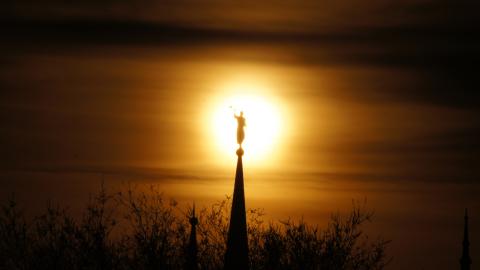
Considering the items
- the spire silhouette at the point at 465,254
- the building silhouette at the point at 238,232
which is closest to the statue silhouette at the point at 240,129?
the building silhouette at the point at 238,232

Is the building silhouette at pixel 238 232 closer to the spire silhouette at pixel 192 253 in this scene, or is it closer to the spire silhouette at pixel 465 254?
the spire silhouette at pixel 192 253

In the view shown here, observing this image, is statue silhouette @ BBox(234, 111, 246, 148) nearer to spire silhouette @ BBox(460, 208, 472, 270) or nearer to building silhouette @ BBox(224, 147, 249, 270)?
building silhouette @ BBox(224, 147, 249, 270)

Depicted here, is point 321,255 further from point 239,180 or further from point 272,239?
point 239,180

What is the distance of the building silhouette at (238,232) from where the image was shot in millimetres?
61469

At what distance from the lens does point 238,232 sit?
203ft

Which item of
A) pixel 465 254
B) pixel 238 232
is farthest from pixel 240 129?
pixel 465 254

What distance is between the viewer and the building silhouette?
61.5 metres

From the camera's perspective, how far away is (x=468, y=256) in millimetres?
72625

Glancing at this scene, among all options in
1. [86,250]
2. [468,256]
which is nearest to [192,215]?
[86,250]

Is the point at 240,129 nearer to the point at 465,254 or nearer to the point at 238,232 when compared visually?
the point at 238,232

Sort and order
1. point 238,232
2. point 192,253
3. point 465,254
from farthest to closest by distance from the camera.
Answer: point 465,254 < point 238,232 < point 192,253

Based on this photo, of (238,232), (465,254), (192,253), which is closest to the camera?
(192,253)

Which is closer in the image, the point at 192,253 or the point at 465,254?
the point at 192,253

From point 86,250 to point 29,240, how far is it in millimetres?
2657
